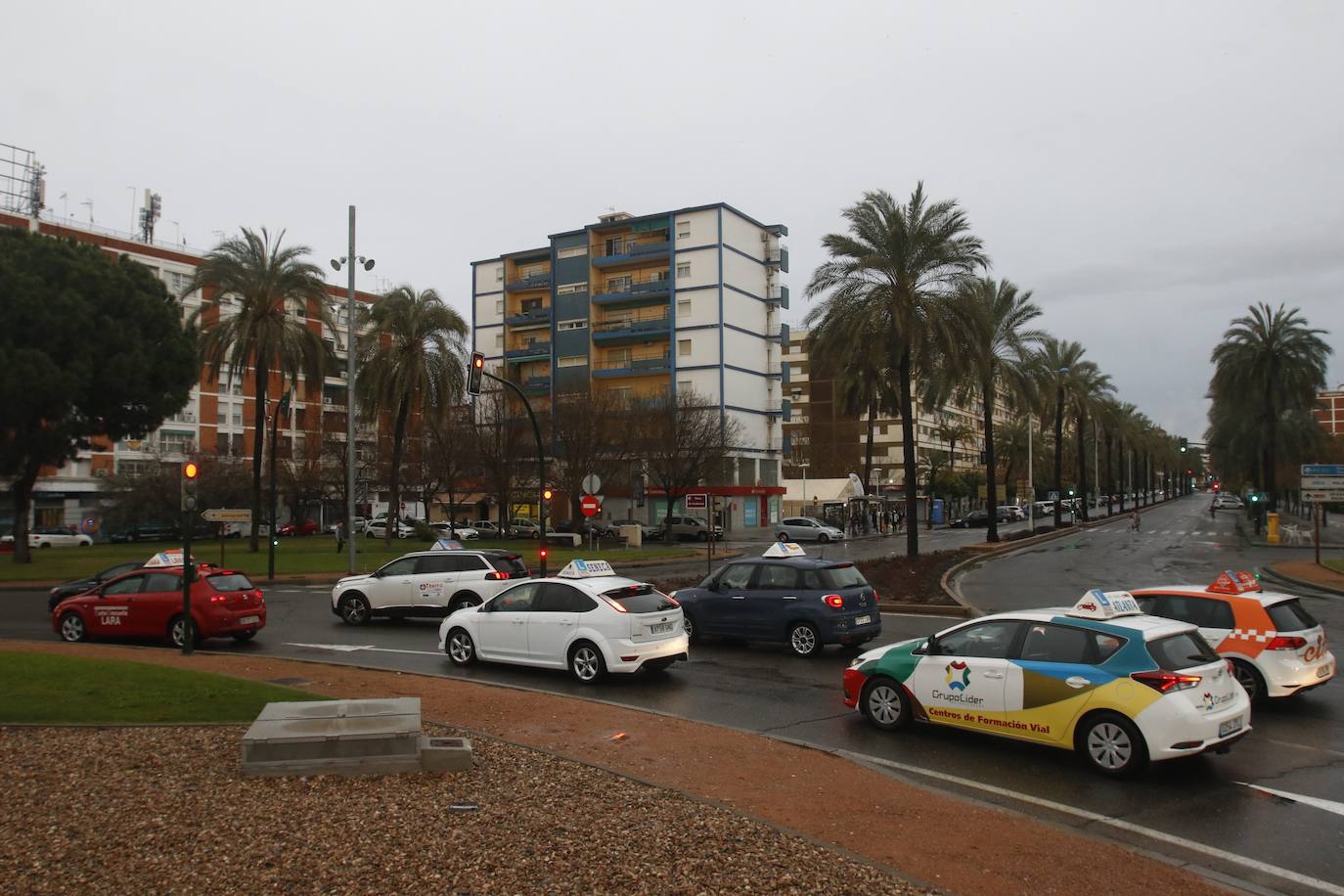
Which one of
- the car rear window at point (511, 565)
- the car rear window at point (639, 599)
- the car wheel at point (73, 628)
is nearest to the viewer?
the car rear window at point (639, 599)

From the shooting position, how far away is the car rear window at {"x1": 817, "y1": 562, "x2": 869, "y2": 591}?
14.8 metres

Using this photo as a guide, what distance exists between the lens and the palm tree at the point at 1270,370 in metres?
47.8

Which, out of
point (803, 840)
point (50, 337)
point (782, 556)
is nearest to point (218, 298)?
point (50, 337)

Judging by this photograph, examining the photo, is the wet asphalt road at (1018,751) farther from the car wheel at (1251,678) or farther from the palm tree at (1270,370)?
the palm tree at (1270,370)

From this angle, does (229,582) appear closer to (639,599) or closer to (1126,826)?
(639,599)

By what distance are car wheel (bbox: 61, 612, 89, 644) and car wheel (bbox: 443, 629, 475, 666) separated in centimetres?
732

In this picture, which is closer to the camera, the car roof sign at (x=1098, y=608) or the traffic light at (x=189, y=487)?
the car roof sign at (x=1098, y=608)

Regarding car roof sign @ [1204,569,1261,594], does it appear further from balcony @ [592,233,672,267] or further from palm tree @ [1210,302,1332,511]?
balcony @ [592,233,672,267]

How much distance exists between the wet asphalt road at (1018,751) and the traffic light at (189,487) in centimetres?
290

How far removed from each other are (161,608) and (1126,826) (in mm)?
15037

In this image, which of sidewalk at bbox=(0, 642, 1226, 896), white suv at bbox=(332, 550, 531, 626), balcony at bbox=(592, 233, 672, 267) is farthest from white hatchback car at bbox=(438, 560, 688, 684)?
balcony at bbox=(592, 233, 672, 267)

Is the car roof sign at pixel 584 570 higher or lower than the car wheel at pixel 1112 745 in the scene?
higher

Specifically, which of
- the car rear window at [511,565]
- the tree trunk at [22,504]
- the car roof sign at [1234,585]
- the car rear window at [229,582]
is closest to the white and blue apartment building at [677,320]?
the tree trunk at [22,504]

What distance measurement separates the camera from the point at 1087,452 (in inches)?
4929
